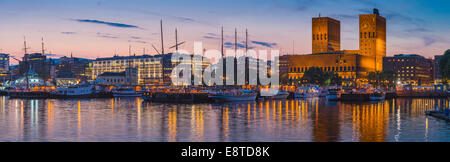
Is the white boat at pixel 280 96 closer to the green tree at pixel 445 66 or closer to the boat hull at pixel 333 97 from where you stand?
the boat hull at pixel 333 97

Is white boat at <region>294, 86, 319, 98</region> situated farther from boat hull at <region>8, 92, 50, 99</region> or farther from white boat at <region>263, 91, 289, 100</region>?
boat hull at <region>8, 92, 50, 99</region>

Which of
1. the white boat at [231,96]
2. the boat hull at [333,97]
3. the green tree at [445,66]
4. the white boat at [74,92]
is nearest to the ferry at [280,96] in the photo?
the boat hull at [333,97]

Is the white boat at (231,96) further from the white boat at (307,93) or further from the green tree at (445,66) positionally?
the green tree at (445,66)

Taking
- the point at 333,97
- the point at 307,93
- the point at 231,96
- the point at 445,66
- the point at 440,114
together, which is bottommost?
the point at 333,97

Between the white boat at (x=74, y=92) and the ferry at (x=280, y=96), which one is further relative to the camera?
the white boat at (x=74, y=92)

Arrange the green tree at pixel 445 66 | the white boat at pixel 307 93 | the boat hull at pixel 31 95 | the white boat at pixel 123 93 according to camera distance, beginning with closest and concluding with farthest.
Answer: the green tree at pixel 445 66, the white boat at pixel 307 93, the boat hull at pixel 31 95, the white boat at pixel 123 93

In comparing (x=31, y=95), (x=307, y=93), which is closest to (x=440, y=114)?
(x=307, y=93)

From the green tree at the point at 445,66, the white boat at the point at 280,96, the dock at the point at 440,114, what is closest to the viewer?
the dock at the point at 440,114

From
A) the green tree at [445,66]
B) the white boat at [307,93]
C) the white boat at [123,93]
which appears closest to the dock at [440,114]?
the green tree at [445,66]

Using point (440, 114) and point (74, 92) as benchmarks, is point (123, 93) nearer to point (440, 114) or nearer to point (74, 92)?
point (74, 92)

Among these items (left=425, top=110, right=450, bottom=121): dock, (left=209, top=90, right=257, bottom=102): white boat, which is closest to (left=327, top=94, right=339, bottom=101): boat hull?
(left=209, top=90, right=257, bottom=102): white boat

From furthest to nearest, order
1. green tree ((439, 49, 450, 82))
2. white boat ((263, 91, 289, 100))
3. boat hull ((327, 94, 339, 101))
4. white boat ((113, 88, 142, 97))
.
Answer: white boat ((113, 88, 142, 97)), white boat ((263, 91, 289, 100)), boat hull ((327, 94, 339, 101)), green tree ((439, 49, 450, 82))

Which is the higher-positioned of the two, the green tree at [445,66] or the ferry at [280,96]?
the green tree at [445,66]
